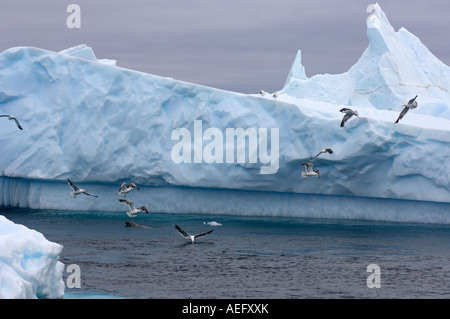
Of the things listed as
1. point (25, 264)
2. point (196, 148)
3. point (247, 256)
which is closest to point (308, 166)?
point (196, 148)

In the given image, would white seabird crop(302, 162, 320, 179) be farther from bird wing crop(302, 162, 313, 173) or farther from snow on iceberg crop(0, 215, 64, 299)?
snow on iceberg crop(0, 215, 64, 299)

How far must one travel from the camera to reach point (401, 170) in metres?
22.5

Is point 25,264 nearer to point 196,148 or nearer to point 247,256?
point 247,256

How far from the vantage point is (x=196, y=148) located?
23.3m

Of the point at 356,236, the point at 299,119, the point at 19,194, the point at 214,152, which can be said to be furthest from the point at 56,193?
the point at 356,236

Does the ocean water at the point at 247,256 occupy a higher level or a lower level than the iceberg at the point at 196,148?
lower

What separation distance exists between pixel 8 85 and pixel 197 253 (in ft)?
34.8

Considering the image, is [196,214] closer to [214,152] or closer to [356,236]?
[214,152]

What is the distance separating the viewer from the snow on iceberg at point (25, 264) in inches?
334

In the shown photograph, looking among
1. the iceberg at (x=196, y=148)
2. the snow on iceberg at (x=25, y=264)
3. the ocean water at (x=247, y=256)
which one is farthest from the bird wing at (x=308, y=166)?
the snow on iceberg at (x=25, y=264)

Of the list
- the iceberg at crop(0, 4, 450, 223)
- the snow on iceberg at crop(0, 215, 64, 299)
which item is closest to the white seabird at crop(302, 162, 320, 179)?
the iceberg at crop(0, 4, 450, 223)

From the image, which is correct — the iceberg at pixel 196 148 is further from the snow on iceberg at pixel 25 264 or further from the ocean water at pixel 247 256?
the snow on iceberg at pixel 25 264

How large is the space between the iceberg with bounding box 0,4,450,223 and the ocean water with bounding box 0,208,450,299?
2.22 ft

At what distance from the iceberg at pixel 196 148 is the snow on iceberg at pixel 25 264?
44.2ft
